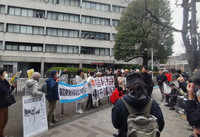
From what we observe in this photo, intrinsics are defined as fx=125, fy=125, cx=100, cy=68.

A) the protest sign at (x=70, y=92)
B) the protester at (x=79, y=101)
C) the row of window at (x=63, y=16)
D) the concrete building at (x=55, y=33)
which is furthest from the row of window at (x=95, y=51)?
the protest sign at (x=70, y=92)

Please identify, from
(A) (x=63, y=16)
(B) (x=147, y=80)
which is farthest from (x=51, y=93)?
(A) (x=63, y=16)

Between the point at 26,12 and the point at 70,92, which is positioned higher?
the point at 26,12

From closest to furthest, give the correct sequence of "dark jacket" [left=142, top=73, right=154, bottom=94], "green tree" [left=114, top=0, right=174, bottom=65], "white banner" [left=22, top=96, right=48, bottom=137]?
"white banner" [left=22, top=96, right=48, bottom=137] < "dark jacket" [left=142, top=73, right=154, bottom=94] < "green tree" [left=114, top=0, right=174, bottom=65]

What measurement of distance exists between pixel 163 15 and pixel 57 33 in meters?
21.1

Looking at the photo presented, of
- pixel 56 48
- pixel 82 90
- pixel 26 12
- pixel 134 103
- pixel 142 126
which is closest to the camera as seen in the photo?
pixel 142 126

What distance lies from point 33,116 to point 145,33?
2179 centimetres

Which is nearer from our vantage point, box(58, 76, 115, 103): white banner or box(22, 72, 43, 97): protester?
box(22, 72, 43, 97): protester

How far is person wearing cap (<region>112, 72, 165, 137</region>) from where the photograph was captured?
64.0 inches

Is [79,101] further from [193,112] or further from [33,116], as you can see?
[193,112]

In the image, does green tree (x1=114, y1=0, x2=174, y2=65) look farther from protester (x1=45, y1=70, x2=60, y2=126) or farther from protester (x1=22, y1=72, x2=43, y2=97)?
protester (x1=22, y1=72, x2=43, y2=97)

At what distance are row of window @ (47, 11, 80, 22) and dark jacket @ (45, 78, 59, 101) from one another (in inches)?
1062

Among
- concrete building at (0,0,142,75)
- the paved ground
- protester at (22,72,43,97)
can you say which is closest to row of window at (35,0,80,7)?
concrete building at (0,0,142,75)

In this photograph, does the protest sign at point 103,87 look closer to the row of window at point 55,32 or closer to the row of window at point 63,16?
the row of window at point 55,32

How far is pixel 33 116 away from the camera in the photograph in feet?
12.2
